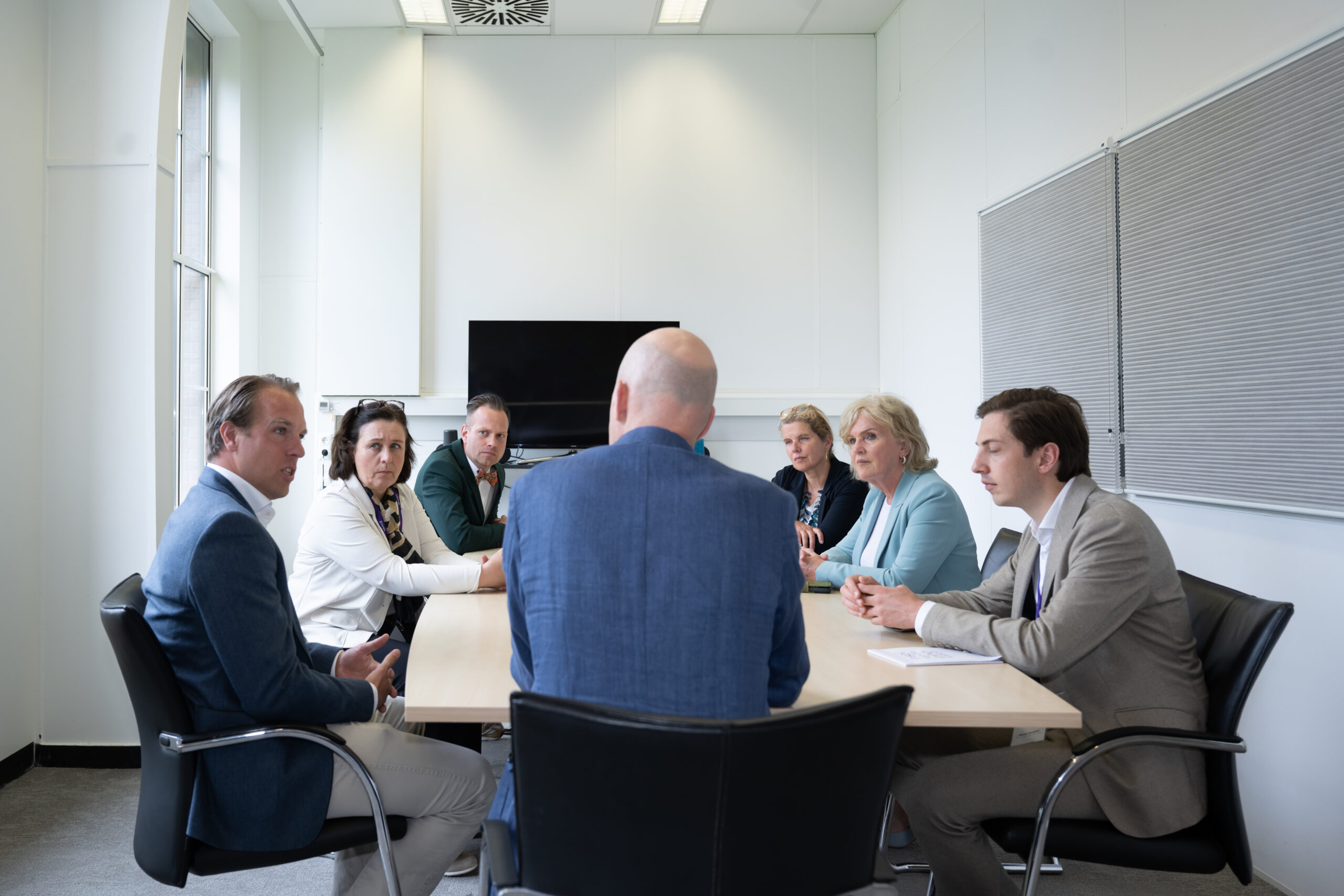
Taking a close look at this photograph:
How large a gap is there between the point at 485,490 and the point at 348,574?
160 cm

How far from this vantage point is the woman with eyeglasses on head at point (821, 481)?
4000 mm

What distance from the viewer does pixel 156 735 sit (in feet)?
5.64

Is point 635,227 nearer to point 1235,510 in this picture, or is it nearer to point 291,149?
point 291,149

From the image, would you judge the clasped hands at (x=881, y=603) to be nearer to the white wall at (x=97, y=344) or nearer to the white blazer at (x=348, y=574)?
the white blazer at (x=348, y=574)

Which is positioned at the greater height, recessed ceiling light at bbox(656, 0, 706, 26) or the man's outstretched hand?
recessed ceiling light at bbox(656, 0, 706, 26)

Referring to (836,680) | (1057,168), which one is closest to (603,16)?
(1057,168)

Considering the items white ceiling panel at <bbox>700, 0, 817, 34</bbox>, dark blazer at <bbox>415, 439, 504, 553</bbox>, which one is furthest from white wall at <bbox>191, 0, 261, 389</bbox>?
white ceiling panel at <bbox>700, 0, 817, 34</bbox>

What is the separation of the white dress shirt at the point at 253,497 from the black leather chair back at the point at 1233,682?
69.6 inches

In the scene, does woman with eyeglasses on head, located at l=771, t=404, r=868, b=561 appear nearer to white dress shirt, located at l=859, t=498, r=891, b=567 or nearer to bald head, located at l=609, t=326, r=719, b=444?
white dress shirt, located at l=859, t=498, r=891, b=567

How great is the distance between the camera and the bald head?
1562 mm

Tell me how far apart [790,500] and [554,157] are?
5658mm

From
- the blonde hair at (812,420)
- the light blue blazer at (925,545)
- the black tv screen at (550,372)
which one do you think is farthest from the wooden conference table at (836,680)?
the black tv screen at (550,372)

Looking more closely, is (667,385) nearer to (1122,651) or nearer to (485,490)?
(1122,651)

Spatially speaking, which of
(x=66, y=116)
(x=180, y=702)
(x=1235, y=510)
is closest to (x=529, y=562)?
(x=180, y=702)
